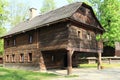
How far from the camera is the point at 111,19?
39531 millimetres

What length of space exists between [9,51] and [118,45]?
22531 millimetres

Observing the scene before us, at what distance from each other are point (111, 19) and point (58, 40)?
55.0ft

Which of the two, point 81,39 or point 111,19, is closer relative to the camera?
point 81,39

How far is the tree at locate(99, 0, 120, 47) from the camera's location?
127 ft

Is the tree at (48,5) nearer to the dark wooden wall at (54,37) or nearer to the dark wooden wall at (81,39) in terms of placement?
the dark wooden wall at (81,39)

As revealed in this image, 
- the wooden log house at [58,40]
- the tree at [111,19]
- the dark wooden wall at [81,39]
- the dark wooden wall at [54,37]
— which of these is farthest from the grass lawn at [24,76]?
the tree at [111,19]

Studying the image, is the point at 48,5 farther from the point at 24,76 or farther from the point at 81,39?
the point at 24,76

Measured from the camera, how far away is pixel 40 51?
95.2 ft

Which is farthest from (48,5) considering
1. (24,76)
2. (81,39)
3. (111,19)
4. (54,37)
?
(24,76)

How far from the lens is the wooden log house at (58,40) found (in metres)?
25.1

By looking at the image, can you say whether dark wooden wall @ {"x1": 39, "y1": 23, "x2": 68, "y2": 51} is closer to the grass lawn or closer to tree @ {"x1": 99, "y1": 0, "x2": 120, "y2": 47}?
the grass lawn

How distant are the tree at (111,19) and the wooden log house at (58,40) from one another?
24.8 feet

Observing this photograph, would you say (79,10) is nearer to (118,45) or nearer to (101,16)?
(101,16)

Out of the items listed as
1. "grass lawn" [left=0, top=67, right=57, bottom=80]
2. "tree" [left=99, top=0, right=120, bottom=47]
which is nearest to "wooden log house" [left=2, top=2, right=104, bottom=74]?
"grass lawn" [left=0, top=67, right=57, bottom=80]
